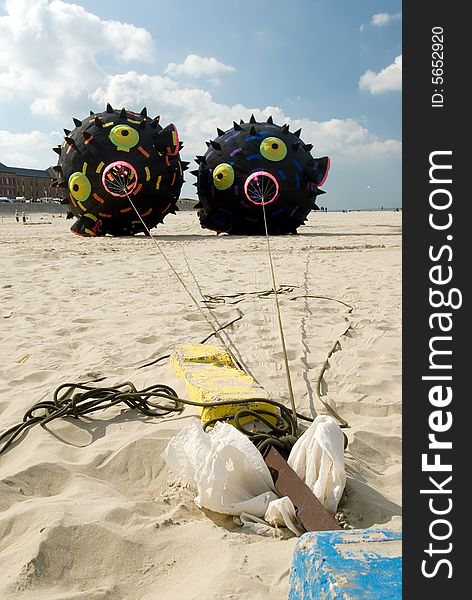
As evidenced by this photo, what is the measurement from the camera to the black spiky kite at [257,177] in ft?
38.5

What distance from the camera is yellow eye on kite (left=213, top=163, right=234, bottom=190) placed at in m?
11.8

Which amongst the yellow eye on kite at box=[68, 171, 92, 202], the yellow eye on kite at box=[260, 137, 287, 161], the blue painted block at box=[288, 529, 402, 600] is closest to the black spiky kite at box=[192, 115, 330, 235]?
the yellow eye on kite at box=[260, 137, 287, 161]

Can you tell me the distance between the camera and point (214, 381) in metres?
2.52

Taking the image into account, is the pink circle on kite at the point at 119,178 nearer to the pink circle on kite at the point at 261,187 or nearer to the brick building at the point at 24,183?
the pink circle on kite at the point at 261,187

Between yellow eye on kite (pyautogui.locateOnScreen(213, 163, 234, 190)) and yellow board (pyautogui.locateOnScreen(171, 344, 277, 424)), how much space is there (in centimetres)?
915

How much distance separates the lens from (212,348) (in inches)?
123

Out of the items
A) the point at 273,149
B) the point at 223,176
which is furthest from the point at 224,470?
the point at 273,149

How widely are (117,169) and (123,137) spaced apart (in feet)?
2.23

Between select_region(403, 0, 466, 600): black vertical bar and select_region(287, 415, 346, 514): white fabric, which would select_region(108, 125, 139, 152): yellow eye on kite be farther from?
select_region(403, 0, 466, 600): black vertical bar

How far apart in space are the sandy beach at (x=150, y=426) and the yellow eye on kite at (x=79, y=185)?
4.98 meters

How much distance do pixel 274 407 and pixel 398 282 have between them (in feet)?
13.7

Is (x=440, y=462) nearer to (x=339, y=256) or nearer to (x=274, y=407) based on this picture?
(x=274, y=407)

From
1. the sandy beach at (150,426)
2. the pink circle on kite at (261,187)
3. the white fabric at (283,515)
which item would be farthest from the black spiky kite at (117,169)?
the white fabric at (283,515)

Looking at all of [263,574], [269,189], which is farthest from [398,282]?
[269,189]
